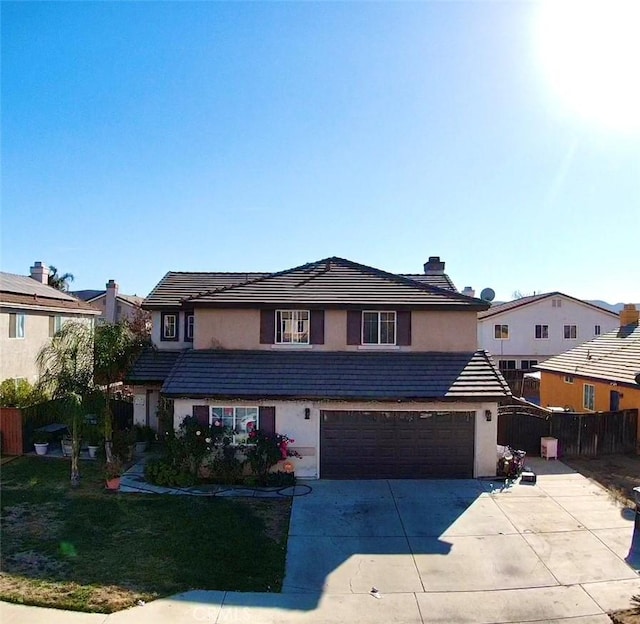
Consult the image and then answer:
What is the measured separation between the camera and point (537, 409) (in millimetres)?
20547

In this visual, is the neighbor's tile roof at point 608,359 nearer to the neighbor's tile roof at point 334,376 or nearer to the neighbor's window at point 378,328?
the neighbor's tile roof at point 334,376

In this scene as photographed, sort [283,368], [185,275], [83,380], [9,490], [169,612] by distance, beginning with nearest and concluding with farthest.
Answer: [169,612] < [9,490] < [83,380] < [283,368] < [185,275]

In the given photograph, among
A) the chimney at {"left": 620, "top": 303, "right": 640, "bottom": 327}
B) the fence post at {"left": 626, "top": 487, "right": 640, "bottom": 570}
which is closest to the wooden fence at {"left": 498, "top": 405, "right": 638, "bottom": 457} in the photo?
the fence post at {"left": 626, "top": 487, "right": 640, "bottom": 570}

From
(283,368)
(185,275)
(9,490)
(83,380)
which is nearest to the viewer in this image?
(9,490)

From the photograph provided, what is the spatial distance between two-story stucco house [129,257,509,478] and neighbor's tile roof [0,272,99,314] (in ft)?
26.2

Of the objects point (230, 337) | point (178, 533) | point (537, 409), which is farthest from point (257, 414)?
point (537, 409)

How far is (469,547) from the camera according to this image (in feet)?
34.2

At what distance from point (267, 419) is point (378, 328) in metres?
5.00

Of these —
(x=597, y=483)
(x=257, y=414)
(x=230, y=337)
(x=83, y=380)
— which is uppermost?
(x=230, y=337)

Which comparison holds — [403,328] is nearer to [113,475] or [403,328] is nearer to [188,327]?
[188,327]

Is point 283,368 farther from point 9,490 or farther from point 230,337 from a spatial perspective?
point 9,490

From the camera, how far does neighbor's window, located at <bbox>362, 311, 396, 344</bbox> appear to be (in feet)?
56.8

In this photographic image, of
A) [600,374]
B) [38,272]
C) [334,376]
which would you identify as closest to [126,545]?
[334,376]

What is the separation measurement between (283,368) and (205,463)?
3.73 metres
